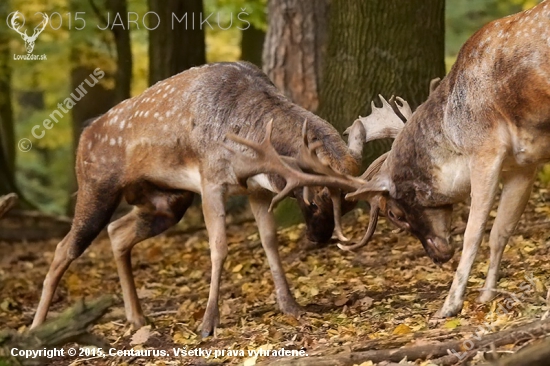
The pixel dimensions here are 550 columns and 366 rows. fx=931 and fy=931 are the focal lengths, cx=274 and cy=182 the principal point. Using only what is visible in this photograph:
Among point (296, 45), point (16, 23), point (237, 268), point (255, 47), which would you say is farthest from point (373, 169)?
point (16, 23)

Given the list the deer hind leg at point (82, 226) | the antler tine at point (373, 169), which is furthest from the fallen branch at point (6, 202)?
the antler tine at point (373, 169)

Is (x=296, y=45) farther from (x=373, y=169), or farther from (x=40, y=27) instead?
(x=40, y=27)

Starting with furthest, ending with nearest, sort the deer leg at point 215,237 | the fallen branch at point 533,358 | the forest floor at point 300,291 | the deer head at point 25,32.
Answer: the deer head at point 25,32
the deer leg at point 215,237
the forest floor at point 300,291
the fallen branch at point 533,358

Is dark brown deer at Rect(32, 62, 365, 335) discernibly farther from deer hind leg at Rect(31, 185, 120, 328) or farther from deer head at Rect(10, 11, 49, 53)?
deer head at Rect(10, 11, 49, 53)

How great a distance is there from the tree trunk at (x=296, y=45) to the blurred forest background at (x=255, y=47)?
0.04 ft

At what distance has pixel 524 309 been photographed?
19.1 ft

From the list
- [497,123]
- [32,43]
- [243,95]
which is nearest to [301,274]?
[243,95]

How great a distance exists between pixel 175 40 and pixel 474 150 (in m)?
7.47

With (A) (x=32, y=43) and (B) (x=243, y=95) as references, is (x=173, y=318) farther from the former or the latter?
(A) (x=32, y=43)

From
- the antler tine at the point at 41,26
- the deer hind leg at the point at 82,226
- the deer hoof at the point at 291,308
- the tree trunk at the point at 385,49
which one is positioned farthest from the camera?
the antler tine at the point at 41,26

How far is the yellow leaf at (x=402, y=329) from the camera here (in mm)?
6118

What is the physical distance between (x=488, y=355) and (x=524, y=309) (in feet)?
3.18

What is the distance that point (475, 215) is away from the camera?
246 inches

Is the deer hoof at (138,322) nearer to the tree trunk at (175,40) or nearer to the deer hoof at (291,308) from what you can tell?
the deer hoof at (291,308)
